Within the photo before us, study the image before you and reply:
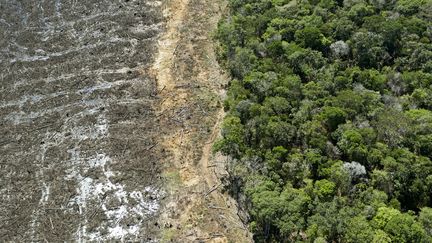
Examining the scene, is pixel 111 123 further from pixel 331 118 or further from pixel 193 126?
pixel 331 118

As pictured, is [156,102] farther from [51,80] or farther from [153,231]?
[153,231]

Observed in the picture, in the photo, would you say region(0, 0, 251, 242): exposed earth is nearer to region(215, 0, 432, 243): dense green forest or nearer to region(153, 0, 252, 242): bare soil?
region(153, 0, 252, 242): bare soil

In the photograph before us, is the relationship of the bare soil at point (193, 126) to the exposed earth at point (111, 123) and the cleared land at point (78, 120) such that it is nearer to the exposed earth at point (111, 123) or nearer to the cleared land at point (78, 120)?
the exposed earth at point (111, 123)

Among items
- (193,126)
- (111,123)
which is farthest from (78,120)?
(193,126)

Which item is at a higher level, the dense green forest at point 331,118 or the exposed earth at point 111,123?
the dense green forest at point 331,118

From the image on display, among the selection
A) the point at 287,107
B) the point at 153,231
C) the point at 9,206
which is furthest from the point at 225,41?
the point at 9,206

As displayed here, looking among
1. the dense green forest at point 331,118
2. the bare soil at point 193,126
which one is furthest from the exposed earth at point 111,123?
the dense green forest at point 331,118
